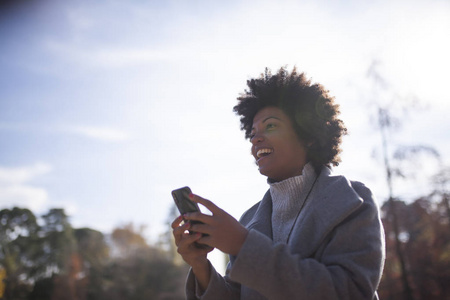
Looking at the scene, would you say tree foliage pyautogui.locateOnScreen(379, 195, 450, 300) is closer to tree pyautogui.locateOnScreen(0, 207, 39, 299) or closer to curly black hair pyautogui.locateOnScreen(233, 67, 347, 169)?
curly black hair pyautogui.locateOnScreen(233, 67, 347, 169)

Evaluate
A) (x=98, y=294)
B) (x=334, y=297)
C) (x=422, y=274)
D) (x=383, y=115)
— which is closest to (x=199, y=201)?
(x=334, y=297)

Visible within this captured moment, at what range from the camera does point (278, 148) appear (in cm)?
219

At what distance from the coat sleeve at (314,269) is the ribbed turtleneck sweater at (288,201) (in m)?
0.47

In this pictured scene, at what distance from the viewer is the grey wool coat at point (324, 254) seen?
56.2 inches

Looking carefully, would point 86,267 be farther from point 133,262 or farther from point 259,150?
point 259,150

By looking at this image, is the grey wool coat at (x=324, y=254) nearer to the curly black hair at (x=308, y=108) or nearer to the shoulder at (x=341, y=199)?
the shoulder at (x=341, y=199)

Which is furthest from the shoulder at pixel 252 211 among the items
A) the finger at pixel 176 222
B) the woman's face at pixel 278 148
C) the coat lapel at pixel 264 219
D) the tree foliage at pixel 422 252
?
the tree foliage at pixel 422 252

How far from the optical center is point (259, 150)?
2260mm

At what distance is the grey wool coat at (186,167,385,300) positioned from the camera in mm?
1428

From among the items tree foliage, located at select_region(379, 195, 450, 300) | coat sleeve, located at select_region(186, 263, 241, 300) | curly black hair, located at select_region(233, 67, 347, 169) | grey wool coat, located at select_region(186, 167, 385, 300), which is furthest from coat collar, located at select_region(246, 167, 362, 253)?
tree foliage, located at select_region(379, 195, 450, 300)

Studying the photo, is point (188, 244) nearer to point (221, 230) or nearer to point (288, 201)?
point (221, 230)

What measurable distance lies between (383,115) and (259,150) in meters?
11.2

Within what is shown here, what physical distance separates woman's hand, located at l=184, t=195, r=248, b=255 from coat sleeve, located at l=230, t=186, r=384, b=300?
1.8 inches

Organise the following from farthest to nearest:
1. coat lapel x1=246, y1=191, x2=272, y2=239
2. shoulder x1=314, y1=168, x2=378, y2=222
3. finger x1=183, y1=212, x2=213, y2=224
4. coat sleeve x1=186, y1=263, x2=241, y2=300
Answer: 1. coat lapel x1=246, y1=191, x2=272, y2=239
2. coat sleeve x1=186, y1=263, x2=241, y2=300
3. shoulder x1=314, y1=168, x2=378, y2=222
4. finger x1=183, y1=212, x2=213, y2=224
